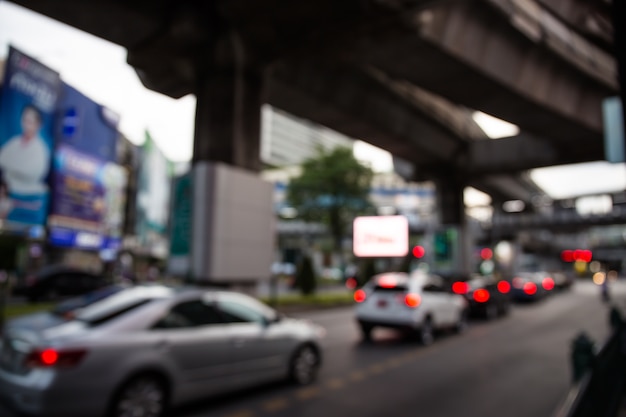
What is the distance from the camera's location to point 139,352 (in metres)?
4.86

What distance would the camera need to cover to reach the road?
5863 mm

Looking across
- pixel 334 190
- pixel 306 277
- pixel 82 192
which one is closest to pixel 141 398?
pixel 306 277

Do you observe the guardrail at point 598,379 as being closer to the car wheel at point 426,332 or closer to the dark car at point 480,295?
the car wheel at point 426,332

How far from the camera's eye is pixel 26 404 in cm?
431

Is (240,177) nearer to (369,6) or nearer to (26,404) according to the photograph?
(369,6)

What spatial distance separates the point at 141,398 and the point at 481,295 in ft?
47.6

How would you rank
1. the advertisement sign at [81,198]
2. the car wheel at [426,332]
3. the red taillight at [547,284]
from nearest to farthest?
the car wheel at [426,332] → the red taillight at [547,284] → the advertisement sign at [81,198]

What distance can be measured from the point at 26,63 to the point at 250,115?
6238 millimetres

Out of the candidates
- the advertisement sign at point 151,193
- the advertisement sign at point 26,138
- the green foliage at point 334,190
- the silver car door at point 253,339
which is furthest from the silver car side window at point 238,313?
the advertisement sign at point 151,193

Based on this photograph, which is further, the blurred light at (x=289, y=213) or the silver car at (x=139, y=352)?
the blurred light at (x=289, y=213)

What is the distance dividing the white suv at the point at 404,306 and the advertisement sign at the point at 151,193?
3341cm

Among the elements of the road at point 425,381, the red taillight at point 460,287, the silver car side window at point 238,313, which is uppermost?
the silver car side window at point 238,313

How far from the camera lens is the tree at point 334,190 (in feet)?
127

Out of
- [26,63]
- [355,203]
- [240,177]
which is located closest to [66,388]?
[26,63]
